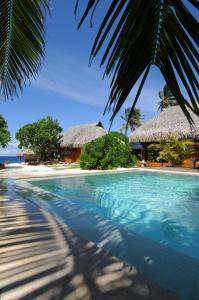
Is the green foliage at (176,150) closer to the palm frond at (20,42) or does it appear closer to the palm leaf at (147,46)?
the palm frond at (20,42)

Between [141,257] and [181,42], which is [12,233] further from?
[181,42]

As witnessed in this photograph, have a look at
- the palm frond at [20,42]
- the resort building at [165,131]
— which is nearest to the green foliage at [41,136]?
the resort building at [165,131]

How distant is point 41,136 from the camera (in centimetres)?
2577

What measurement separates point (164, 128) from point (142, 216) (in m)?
14.2

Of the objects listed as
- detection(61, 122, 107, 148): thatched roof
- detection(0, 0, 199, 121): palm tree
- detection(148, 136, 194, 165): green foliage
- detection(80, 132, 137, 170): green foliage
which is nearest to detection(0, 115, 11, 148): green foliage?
detection(80, 132, 137, 170): green foliage

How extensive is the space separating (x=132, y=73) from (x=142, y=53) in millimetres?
71

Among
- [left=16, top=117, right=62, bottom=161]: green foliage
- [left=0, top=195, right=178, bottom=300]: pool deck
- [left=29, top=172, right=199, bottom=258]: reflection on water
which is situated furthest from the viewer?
[left=16, top=117, right=62, bottom=161]: green foliage

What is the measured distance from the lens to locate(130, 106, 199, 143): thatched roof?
18039mm

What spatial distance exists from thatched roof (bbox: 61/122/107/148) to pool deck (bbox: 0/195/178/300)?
76.1 ft

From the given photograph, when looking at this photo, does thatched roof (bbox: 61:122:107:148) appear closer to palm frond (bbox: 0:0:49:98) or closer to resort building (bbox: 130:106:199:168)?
resort building (bbox: 130:106:199:168)

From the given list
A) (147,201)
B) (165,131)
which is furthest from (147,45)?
(165,131)

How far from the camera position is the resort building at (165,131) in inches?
679

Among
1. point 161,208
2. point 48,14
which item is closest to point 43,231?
point 48,14

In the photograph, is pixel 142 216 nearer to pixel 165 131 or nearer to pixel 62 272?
pixel 62 272
